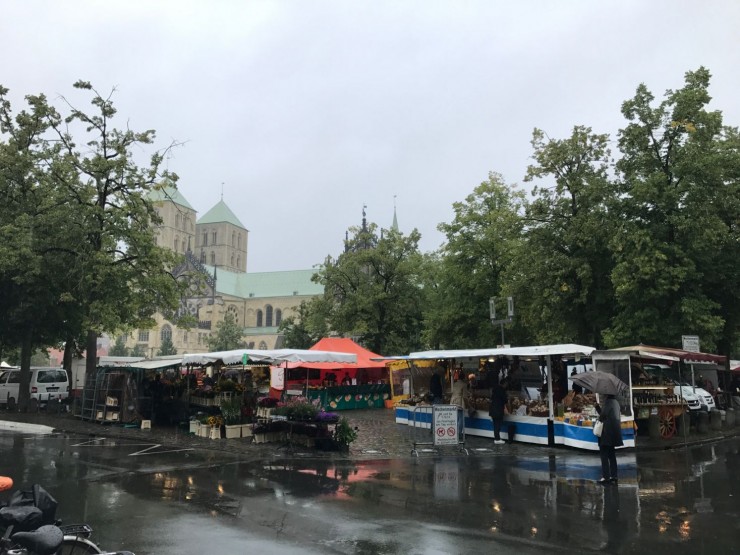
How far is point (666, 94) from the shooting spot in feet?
76.8

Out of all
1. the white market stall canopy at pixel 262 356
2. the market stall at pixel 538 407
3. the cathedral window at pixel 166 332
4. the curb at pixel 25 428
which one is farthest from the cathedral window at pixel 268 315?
the white market stall canopy at pixel 262 356

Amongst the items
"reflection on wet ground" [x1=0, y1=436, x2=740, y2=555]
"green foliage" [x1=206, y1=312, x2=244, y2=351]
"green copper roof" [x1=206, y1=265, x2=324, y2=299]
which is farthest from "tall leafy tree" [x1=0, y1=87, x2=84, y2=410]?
"green copper roof" [x1=206, y1=265, x2=324, y2=299]

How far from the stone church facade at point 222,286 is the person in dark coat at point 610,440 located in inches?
3915

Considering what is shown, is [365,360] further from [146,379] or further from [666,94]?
[666,94]

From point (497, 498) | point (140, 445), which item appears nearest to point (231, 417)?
point (140, 445)

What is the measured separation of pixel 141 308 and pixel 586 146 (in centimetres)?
2033

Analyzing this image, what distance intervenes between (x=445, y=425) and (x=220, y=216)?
140767mm

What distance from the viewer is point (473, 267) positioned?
34.6m

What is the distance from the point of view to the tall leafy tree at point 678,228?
68.5 ft

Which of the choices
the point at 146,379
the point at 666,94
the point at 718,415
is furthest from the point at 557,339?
the point at 146,379

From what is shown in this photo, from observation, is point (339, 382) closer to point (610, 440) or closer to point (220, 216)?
point (610, 440)

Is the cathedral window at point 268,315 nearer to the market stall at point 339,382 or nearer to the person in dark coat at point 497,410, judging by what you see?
the market stall at point 339,382

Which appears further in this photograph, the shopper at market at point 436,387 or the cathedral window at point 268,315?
the cathedral window at point 268,315

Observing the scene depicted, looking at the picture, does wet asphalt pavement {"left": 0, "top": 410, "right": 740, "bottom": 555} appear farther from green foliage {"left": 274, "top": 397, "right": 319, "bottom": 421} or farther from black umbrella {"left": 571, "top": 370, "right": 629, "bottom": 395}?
black umbrella {"left": 571, "top": 370, "right": 629, "bottom": 395}
